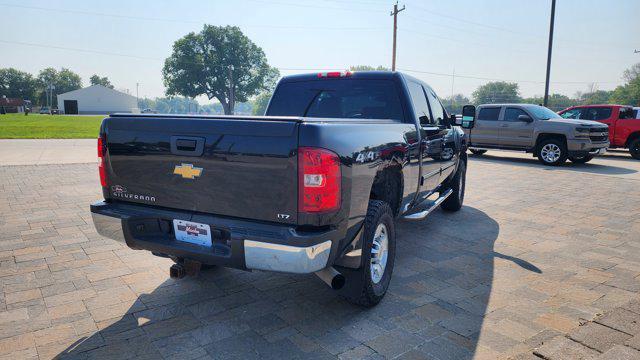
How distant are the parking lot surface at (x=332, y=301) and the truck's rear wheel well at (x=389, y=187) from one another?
780mm

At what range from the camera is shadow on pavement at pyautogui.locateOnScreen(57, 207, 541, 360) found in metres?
2.64

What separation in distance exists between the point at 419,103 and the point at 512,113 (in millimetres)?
10691

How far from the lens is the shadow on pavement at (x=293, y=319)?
2645 millimetres

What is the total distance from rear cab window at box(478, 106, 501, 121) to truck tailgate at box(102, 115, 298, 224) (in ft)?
44.2

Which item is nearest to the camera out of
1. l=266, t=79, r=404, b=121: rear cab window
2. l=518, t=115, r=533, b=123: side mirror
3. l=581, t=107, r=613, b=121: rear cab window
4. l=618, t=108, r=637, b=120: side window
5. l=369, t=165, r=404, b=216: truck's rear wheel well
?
l=369, t=165, r=404, b=216: truck's rear wheel well

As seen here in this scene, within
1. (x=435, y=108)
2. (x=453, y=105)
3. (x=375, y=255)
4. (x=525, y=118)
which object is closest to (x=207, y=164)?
(x=375, y=255)

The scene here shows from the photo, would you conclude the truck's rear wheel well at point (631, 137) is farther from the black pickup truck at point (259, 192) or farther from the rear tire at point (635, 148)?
the black pickup truck at point (259, 192)

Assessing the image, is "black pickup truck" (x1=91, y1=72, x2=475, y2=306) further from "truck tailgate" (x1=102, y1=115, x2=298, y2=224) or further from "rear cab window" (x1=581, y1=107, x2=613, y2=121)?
"rear cab window" (x1=581, y1=107, x2=613, y2=121)

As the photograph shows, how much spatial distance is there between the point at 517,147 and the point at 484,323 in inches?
475

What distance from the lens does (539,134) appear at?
42.9ft

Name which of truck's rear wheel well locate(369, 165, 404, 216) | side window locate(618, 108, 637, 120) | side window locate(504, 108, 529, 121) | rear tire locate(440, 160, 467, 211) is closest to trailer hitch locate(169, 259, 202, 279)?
truck's rear wheel well locate(369, 165, 404, 216)

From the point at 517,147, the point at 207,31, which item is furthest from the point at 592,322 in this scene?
the point at 207,31

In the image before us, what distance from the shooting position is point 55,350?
8.57ft

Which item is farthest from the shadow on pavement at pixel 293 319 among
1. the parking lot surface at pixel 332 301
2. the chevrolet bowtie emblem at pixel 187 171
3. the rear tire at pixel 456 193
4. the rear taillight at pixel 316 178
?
the rear tire at pixel 456 193
